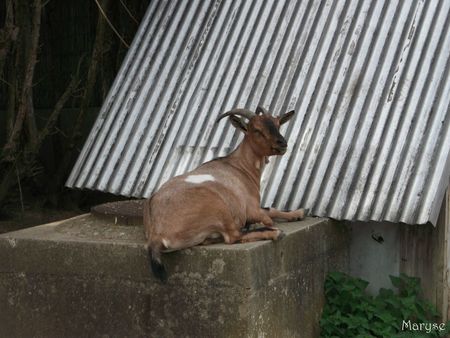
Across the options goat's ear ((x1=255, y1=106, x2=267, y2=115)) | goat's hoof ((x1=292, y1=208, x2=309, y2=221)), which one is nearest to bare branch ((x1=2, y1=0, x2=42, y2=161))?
goat's ear ((x1=255, y1=106, x2=267, y2=115))

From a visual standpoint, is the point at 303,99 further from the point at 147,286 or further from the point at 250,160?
the point at 147,286

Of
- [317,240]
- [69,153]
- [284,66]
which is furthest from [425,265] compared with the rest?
[69,153]

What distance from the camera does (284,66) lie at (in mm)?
7727

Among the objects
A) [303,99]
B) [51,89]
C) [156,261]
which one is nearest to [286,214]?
[303,99]

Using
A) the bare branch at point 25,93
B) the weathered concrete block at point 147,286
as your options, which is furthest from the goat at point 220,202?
the bare branch at point 25,93

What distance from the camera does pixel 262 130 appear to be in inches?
247

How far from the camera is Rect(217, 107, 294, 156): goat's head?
621 cm

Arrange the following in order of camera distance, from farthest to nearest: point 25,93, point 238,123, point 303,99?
1. point 25,93
2. point 303,99
3. point 238,123

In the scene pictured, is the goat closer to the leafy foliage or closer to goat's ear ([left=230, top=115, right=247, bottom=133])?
goat's ear ([left=230, top=115, right=247, bottom=133])

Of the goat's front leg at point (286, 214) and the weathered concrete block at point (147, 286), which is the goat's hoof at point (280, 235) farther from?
the goat's front leg at point (286, 214)

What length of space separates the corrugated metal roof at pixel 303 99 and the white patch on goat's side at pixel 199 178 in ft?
3.45

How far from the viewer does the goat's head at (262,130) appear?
621cm

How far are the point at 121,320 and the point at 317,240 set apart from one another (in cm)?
174

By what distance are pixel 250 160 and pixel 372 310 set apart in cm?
157
